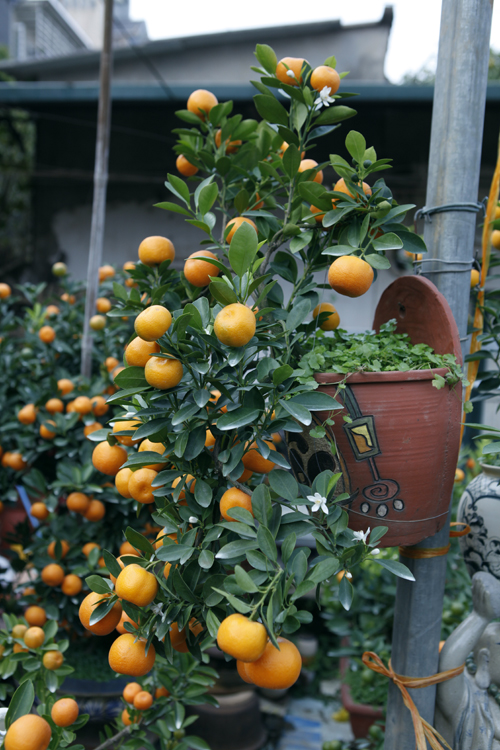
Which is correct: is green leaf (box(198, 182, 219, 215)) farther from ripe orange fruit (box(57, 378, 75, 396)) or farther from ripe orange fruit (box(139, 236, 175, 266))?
ripe orange fruit (box(57, 378, 75, 396))

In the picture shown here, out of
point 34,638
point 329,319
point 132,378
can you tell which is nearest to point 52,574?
point 34,638

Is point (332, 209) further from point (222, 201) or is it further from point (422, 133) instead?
point (422, 133)

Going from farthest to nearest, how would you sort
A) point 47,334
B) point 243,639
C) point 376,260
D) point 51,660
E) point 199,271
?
point 47,334
point 51,660
point 199,271
point 376,260
point 243,639

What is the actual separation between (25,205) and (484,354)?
5.03 m

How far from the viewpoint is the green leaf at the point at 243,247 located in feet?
2.66

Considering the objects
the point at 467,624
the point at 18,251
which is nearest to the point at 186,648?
the point at 467,624

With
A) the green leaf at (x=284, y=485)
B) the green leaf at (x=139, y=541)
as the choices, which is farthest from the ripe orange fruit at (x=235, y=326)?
the green leaf at (x=139, y=541)

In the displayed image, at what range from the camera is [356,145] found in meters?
0.91

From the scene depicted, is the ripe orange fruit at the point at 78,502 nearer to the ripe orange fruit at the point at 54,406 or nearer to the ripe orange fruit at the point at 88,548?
the ripe orange fruit at the point at 88,548

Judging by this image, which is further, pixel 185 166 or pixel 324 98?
pixel 185 166

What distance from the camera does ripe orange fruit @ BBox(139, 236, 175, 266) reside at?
3.58 ft

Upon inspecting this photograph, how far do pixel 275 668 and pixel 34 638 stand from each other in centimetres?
84

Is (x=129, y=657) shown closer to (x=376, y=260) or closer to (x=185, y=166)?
(x=376, y=260)

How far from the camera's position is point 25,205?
5242mm
